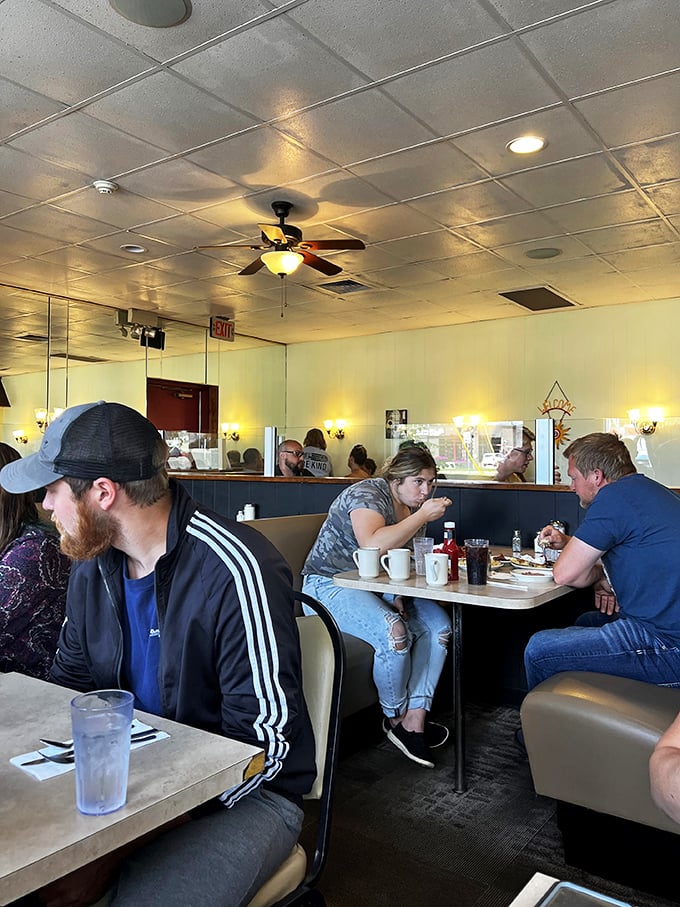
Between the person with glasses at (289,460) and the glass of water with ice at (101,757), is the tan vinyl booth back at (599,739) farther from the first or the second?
the person with glasses at (289,460)

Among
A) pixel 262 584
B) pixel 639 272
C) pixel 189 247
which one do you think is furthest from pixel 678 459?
pixel 262 584

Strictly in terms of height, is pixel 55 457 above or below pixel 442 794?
above

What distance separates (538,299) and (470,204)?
3086mm

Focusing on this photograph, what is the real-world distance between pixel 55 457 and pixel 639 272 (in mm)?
6429

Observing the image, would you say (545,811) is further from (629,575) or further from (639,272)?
(639,272)

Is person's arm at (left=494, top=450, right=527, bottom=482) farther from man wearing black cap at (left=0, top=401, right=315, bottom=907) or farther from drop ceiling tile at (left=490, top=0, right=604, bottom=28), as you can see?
man wearing black cap at (left=0, top=401, right=315, bottom=907)

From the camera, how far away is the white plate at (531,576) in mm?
2869

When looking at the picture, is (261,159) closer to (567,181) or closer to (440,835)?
(567,181)

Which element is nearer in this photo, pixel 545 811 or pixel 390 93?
pixel 545 811

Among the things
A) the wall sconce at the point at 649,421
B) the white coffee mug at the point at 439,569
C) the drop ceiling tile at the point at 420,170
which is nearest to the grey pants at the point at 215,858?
the white coffee mug at the point at 439,569

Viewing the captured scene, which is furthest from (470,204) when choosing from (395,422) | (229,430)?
(229,430)

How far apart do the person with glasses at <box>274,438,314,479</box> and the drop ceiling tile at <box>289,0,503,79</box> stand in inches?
130

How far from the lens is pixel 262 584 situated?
141 cm

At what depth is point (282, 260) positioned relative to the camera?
16.4 feet
